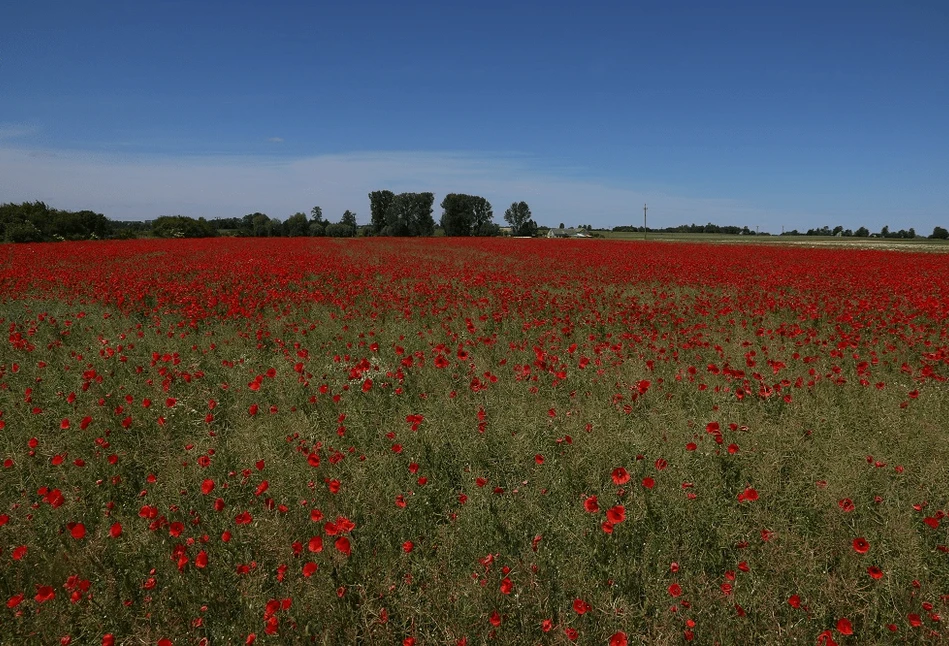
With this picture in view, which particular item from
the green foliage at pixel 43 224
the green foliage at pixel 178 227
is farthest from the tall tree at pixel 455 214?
the green foliage at pixel 43 224

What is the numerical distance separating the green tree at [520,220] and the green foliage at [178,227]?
191 ft

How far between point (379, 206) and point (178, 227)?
107ft

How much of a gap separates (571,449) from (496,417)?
2.68 feet

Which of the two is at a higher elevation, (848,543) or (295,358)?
(295,358)

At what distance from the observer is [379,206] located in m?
75.4

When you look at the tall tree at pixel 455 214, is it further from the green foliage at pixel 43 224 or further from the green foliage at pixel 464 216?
the green foliage at pixel 43 224

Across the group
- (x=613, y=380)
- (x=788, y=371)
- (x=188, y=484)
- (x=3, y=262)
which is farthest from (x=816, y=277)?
(x=3, y=262)

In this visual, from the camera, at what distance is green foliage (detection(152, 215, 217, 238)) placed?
47156 mm

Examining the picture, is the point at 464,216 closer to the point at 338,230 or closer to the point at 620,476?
the point at 338,230

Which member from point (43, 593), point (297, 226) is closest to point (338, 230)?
point (297, 226)

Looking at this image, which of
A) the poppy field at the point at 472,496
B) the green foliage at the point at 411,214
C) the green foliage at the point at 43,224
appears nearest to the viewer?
the poppy field at the point at 472,496

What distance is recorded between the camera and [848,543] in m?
2.97

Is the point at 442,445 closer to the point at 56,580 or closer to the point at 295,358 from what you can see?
the point at 56,580

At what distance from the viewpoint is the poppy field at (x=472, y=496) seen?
8.35 ft
